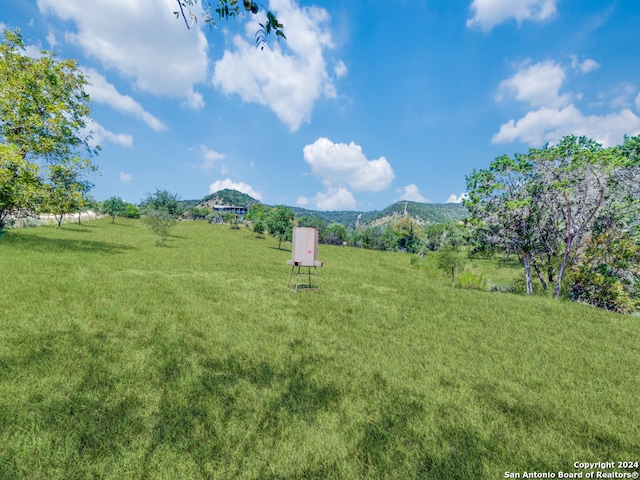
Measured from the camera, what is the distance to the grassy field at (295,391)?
11.4 ft

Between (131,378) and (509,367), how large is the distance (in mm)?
8492

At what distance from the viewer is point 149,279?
13328 millimetres

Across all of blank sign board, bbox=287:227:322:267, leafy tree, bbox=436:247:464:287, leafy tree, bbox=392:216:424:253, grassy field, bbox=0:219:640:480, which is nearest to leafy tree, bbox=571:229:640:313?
leafy tree, bbox=436:247:464:287

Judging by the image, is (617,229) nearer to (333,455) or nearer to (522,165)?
(522,165)

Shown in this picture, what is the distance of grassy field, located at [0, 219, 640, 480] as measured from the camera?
3.46m

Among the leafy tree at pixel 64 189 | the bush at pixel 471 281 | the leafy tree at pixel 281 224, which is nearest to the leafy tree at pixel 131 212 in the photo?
the leafy tree at pixel 281 224

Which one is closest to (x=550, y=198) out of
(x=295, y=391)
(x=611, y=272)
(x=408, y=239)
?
(x=611, y=272)

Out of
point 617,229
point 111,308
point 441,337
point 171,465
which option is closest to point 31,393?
point 171,465

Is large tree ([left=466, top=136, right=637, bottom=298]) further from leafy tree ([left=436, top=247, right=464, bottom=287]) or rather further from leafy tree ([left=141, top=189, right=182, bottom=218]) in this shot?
leafy tree ([left=141, top=189, right=182, bottom=218])

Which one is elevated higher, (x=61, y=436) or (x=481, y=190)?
(x=481, y=190)

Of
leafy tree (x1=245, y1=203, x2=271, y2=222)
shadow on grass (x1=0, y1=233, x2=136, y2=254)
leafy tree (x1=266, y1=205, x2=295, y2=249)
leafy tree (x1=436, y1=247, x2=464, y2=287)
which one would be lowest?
shadow on grass (x1=0, y1=233, x2=136, y2=254)

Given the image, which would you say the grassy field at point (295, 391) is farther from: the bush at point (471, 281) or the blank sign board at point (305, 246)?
the bush at point (471, 281)

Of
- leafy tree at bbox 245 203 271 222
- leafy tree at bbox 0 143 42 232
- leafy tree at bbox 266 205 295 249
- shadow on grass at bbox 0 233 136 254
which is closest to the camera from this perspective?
leafy tree at bbox 0 143 42 232

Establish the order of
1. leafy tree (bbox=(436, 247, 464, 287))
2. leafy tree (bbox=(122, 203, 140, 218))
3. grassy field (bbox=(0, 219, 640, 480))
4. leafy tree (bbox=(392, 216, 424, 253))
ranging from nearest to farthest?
Answer: grassy field (bbox=(0, 219, 640, 480)), leafy tree (bbox=(436, 247, 464, 287)), leafy tree (bbox=(392, 216, 424, 253)), leafy tree (bbox=(122, 203, 140, 218))
